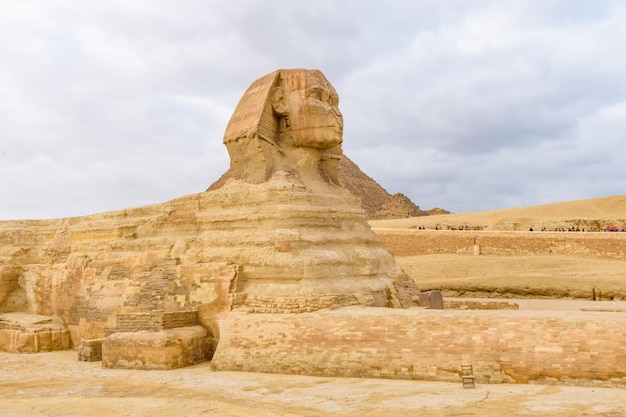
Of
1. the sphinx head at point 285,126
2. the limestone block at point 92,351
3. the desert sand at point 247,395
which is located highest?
the sphinx head at point 285,126

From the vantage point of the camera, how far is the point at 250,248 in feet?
28.8

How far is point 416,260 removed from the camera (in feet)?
76.3

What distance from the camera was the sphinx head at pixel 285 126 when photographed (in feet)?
31.1

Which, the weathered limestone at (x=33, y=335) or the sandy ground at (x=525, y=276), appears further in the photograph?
the sandy ground at (x=525, y=276)

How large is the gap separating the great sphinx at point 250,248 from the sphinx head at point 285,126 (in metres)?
0.02

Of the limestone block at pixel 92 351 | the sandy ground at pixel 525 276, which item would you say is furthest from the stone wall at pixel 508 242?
the limestone block at pixel 92 351

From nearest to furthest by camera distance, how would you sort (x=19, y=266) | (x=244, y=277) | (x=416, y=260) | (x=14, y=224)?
(x=244, y=277), (x=19, y=266), (x=14, y=224), (x=416, y=260)

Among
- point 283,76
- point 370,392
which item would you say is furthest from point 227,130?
point 370,392

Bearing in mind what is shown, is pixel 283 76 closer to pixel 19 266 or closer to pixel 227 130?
pixel 227 130

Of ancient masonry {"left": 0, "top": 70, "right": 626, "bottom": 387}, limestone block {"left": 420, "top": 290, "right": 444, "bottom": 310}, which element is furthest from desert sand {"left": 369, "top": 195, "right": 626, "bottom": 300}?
ancient masonry {"left": 0, "top": 70, "right": 626, "bottom": 387}

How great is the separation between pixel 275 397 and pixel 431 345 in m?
1.89

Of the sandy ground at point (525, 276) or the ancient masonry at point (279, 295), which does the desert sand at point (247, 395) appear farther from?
the sandy ground at point (525, 276)

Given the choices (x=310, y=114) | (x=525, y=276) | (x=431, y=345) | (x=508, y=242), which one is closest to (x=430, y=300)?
(x=431, y=345)

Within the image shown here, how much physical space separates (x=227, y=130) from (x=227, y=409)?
590cm
